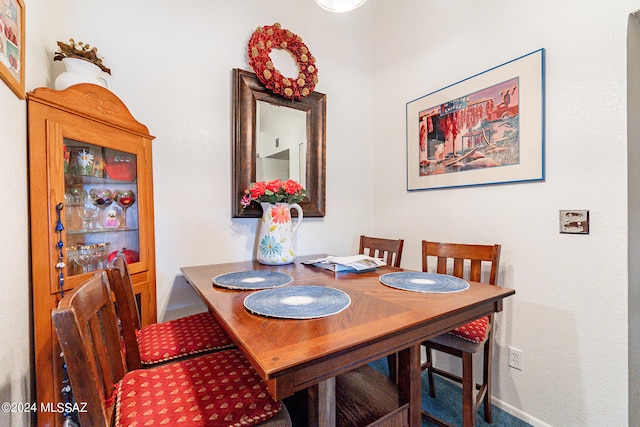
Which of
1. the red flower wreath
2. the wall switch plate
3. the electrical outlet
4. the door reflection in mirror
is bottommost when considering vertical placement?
the electrical outlet

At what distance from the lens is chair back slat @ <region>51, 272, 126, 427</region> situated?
1.89ft

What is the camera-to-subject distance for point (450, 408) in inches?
63.9

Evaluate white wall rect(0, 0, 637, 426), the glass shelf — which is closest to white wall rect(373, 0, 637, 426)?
Result: white wall rect(0, 0, 637, 426)

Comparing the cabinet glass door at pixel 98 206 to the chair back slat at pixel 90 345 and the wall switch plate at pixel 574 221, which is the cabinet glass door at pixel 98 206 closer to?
the chair back slat at pixel 90 345

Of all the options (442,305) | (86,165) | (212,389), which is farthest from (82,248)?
(442,305)

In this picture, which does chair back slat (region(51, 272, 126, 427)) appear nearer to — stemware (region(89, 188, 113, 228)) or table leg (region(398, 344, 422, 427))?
stemware (region(89, 188, 113, 228))

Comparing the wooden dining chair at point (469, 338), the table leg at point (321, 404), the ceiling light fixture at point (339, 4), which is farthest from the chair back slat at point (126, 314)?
the ceiling light fixture at point (339, 4)

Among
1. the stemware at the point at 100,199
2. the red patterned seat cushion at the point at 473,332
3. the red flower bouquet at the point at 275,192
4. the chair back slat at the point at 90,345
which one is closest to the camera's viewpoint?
the chair back slat at the point at 90,345

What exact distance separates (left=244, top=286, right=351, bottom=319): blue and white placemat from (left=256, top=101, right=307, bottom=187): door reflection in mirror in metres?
1.07

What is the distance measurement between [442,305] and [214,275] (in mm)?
1063

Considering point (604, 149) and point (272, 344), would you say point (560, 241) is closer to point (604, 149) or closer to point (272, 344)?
point (604, 149)

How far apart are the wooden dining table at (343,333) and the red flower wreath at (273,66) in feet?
4.64

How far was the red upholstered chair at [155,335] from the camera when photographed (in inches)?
41.5

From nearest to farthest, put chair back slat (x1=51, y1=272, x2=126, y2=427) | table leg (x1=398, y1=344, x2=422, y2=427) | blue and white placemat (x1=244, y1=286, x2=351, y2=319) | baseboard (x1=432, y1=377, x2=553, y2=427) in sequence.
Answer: chair back slat (x1=51, y1=272, x2=126, y2=427) < blue and white placemat (x1=244, y1=286, x2=351, y2=319) < table leg (x1=398, y1=344, x2=422, y2=427) < baseboard (x1=432, y1=377, x2=553, y2=427)
